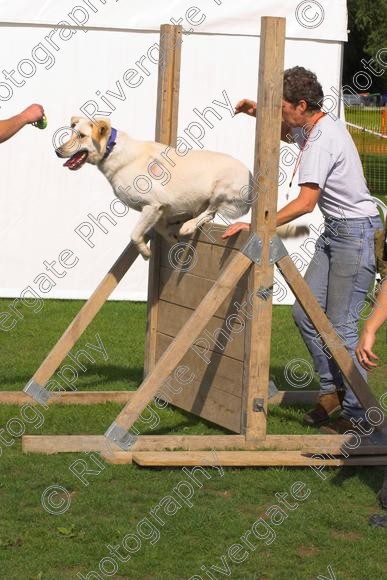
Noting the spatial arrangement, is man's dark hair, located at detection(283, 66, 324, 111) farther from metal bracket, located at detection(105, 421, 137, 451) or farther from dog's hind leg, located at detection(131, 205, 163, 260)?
metal bracket, located at detection(105, 421, 137, 451)

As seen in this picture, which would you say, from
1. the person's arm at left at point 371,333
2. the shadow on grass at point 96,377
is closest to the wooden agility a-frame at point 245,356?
the shadow on grass at point 96,377

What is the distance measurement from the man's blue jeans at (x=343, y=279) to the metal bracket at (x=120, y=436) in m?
1.28

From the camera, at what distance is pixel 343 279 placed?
611cm

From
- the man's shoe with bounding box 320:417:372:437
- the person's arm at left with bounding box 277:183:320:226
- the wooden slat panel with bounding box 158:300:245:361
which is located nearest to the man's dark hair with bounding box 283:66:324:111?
the person's arm at left with bounding box 277:183:320:226

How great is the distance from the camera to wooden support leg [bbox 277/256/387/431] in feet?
18.9

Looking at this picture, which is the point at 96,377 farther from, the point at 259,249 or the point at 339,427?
the point at 259,249

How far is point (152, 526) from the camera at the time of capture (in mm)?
4840

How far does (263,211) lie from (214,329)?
977 mm

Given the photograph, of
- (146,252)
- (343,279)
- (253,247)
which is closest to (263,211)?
(253,247)

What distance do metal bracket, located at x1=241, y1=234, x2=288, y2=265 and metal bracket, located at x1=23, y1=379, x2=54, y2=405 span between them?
1.97 meters

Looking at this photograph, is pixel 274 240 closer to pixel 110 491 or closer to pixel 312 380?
pixel 110 491

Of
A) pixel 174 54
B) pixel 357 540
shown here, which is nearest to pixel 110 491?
pixel 357 540

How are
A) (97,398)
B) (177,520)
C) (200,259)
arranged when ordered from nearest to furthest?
(177,520) → (200,259) → (97,398)

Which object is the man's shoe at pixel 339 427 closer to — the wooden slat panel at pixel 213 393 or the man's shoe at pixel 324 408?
the man's shoe at pixel 324 408
